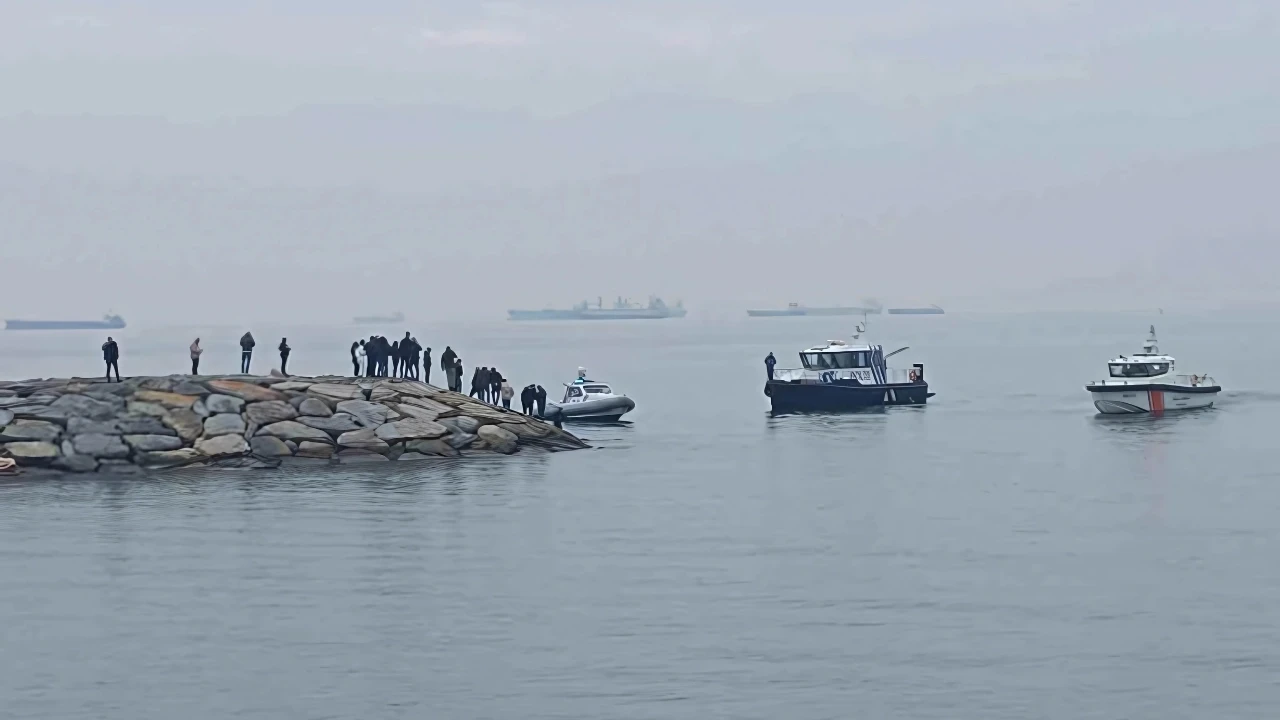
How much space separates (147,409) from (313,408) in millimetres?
5589

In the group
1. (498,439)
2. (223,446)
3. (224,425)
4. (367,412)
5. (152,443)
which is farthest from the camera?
(498,439)

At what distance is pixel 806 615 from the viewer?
3072 cm

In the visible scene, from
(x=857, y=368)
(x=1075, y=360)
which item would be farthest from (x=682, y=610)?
(x=1075, y=360)

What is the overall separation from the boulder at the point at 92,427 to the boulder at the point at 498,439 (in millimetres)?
12538

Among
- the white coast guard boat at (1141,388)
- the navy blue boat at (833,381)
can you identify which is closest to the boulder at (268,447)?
the navy blue boat at (833,381)

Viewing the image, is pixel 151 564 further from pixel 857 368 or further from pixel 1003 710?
pixel 857 368

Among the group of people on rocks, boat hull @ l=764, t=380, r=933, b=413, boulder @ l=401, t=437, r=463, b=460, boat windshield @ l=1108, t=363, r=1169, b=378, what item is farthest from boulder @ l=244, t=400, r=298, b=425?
boat windshield @ l=1108, t=363, r=1169, b=378

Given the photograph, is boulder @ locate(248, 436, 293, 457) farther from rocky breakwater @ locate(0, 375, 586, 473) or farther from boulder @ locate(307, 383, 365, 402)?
boulder @ locate(307, 383, 365, 402)

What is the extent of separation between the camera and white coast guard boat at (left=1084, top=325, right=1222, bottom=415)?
268 ft

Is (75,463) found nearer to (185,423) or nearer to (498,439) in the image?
(185,423)

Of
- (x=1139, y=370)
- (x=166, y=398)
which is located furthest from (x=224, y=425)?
(x=1139, y=370)

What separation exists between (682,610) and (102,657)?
10.4 metres

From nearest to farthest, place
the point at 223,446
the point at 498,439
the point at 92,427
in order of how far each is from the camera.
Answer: the point at 223,446, the point at 92,427, the point at 498,439

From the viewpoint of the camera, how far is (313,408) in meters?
58.1
